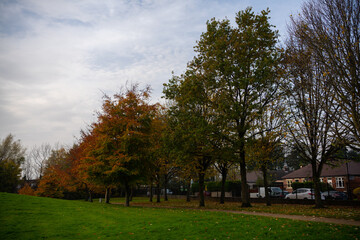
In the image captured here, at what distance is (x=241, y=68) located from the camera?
20312 mm

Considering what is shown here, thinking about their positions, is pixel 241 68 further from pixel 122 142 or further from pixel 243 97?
pixel 122 142

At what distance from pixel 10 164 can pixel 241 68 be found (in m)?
45.9

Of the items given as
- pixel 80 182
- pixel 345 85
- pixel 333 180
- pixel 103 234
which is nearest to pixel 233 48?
pixel 345 85

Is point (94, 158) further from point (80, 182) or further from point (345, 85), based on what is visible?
point (345, 85)

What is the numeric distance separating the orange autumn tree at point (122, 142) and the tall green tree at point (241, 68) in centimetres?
777

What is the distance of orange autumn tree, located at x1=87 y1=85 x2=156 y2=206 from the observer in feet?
74.9

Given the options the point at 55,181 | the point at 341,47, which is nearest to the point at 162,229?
the point at 341,47

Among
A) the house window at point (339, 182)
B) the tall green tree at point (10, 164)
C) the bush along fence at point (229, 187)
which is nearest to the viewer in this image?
the bush along fence at point (229, 187)

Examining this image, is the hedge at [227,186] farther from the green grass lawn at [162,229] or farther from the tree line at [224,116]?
the green grass lawn at [162,229]

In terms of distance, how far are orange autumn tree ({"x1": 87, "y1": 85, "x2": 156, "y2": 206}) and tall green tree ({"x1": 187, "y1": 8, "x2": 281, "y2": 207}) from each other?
777cm

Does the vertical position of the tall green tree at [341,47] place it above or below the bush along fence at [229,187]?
above

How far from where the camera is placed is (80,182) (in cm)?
3262

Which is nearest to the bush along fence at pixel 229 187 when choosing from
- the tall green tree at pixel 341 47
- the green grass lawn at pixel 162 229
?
Answer: the green grass lawn at pixel 162 229

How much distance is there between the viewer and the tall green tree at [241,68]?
19.5 meters
